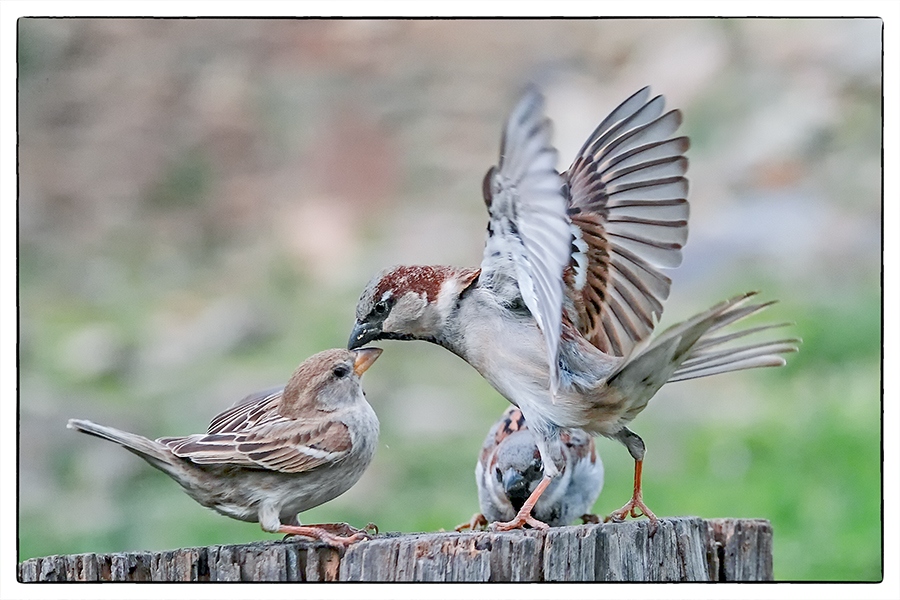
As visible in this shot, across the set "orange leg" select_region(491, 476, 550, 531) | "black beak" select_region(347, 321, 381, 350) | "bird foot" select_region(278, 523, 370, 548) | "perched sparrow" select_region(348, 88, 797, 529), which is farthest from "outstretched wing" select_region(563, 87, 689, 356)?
"bird foot" select_region(278, 523, 370, 548)

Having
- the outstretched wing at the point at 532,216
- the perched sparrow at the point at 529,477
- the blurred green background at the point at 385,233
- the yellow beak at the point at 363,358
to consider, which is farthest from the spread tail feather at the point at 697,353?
the blurred green background at the point at 385,233

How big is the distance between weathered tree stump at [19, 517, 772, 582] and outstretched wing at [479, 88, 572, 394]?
0.43 meters

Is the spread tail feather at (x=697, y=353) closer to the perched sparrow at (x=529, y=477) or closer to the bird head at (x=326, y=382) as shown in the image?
the perched sparrow at (x=529, y=477)

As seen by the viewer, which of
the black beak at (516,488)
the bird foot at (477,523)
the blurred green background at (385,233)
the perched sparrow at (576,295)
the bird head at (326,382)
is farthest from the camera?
the blurred green background at (385,233)

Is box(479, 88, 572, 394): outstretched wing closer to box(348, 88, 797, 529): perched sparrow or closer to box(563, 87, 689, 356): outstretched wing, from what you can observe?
box(348, 88, 797, 529): perched sparrow

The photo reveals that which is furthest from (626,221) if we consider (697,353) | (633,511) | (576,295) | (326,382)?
(326,382)

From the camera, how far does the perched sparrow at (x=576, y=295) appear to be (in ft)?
7.92

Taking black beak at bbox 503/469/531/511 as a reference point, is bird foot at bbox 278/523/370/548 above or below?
below

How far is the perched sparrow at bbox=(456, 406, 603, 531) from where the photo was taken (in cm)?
304

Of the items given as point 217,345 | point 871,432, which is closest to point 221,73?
point 217,345

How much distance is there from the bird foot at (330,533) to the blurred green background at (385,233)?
4.36ft

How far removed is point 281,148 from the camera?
4.54m

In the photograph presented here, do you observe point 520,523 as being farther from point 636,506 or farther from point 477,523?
point 477,523

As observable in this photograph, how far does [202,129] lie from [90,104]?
0.49 metres
